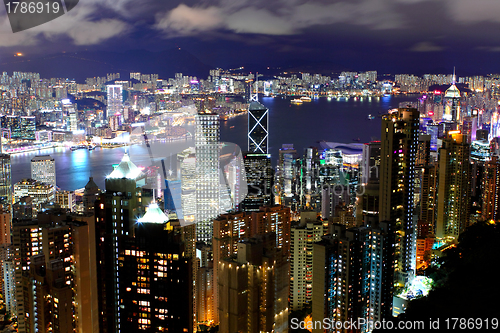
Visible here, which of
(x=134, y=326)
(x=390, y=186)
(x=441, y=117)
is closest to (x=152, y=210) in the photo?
(x=134, y=326)

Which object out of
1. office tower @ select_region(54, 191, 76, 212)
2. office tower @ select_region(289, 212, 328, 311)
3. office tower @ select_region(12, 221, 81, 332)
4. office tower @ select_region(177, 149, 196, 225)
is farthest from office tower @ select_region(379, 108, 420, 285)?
office tower @ select_region(54, 191, 76, 212)

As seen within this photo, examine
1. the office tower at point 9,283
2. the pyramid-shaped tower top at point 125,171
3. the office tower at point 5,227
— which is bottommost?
the office tower at point 9,283

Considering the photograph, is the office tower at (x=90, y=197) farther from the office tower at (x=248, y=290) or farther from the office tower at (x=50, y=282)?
the office tower at (x=248, y=290)

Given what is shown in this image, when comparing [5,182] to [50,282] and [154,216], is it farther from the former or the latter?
[154,216]

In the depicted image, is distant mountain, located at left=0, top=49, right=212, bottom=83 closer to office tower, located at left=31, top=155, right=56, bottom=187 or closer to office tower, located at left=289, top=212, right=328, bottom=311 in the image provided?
office tower, located at left=31, top=155, right=56, bottom=187

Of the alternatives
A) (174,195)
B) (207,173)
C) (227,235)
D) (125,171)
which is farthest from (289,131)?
(125,171)

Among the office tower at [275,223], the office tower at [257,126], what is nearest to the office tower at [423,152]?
the office tower at [275,223]
